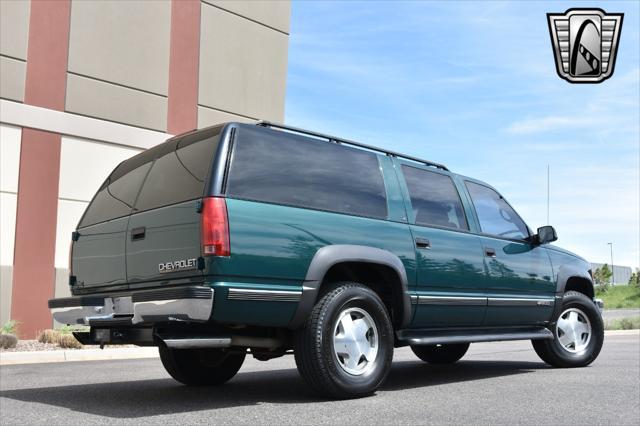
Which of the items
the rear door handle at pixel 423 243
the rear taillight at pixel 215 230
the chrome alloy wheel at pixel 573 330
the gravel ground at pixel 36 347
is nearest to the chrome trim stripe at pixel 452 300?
the rear door handle at pixel 423 243

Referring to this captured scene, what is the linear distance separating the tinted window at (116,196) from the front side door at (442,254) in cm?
247

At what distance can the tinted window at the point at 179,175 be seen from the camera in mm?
5496

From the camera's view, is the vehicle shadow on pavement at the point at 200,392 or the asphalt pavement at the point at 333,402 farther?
the vehicle shadow on pavement at the point at 200,392

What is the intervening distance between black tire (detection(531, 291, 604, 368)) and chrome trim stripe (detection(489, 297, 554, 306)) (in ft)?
1.18

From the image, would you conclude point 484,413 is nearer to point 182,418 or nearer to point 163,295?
point 182,418

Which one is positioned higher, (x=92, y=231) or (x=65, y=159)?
(x=65, y=159)

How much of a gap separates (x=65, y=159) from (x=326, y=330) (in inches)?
453

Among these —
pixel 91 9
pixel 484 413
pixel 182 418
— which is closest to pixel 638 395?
pixel 484 413

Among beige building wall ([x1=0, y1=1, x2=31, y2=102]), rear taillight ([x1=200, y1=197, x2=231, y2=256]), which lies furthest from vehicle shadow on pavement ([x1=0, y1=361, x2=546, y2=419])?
beige building wall ([x1=0, y1=1, x2=31, y2=102])

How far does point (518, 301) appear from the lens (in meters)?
7.84

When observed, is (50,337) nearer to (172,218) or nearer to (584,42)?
(172,218)

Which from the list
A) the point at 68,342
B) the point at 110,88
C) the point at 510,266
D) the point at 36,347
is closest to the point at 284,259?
the point at 510,266

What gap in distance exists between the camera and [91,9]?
16.1m

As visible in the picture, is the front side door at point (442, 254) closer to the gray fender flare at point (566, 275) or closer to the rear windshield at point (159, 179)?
the gray fender flare at point (566, 275)
